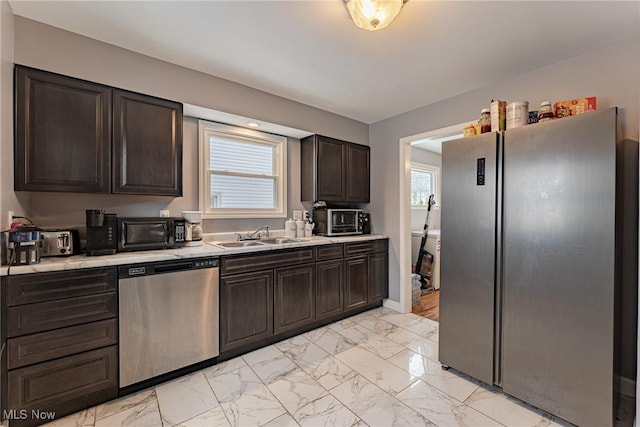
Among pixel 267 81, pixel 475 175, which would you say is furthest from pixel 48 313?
pixel 475 175

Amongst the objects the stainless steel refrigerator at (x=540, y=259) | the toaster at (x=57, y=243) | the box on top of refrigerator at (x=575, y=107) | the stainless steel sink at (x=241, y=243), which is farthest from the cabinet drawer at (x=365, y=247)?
the toaster at (x=57, y=243)

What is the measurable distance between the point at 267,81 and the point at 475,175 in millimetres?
2044

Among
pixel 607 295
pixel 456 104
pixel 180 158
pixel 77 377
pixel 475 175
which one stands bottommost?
pixel 77 377

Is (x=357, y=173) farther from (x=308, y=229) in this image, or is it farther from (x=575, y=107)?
(x=575, y=107)

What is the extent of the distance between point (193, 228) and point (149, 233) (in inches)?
16.9

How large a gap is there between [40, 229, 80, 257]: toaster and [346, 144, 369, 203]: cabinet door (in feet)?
9.02

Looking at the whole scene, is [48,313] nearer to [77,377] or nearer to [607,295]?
[77,377]

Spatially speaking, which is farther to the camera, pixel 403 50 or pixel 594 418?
pixel 403 50

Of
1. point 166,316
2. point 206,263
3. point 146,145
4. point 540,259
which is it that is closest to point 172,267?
point 206,263

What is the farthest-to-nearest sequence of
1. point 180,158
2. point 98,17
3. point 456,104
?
point 456,104 < point 180,158 < point 98,17

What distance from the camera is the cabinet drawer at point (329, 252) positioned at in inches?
116

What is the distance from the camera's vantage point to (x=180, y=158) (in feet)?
7.71

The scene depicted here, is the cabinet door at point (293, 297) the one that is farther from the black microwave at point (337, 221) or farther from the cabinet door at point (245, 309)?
the black microwave at point (337, 221)

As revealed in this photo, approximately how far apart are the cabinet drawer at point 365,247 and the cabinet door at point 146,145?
187 cm
